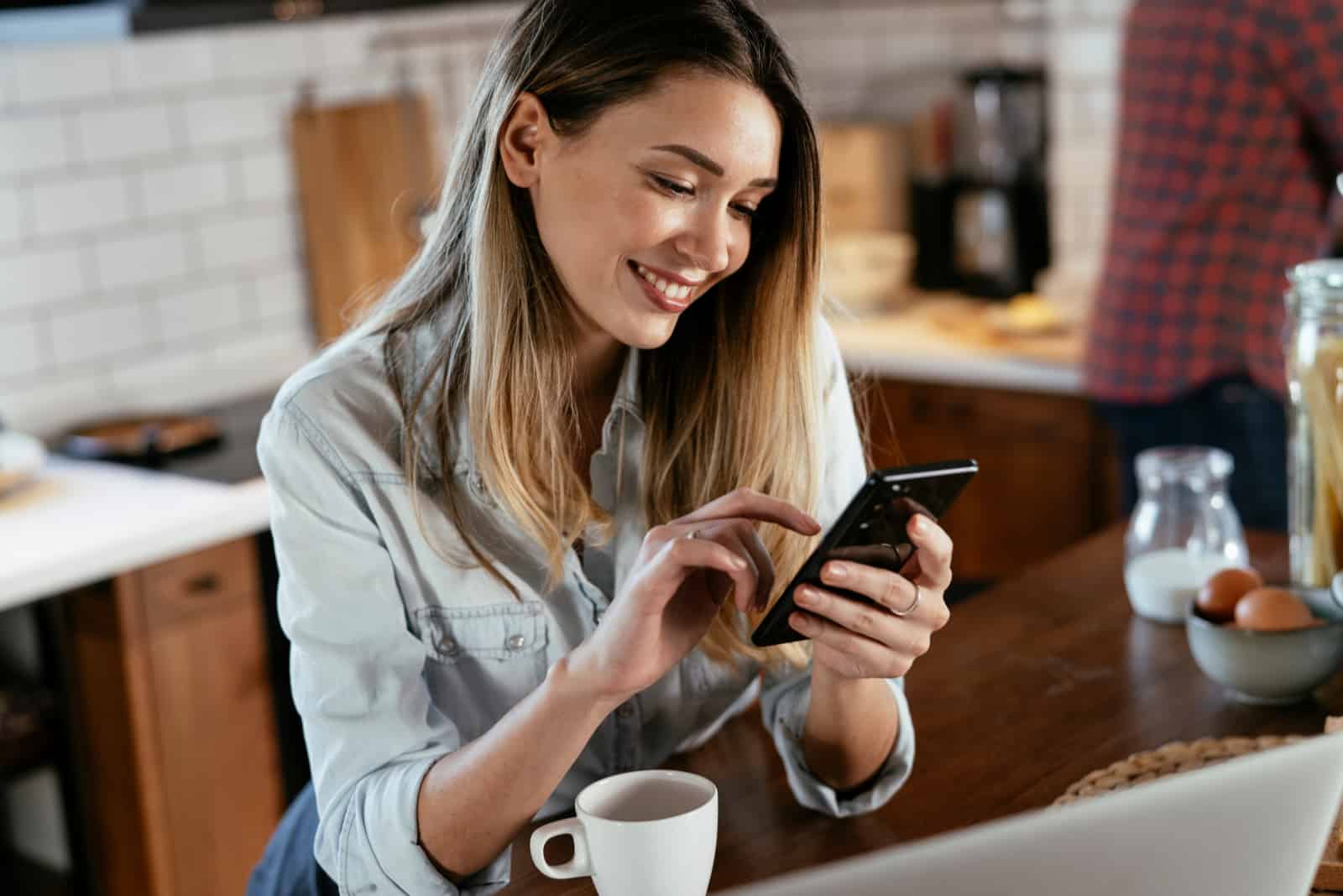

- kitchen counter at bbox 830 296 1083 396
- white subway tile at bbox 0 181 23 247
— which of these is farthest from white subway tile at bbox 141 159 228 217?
kitchen counter at bbox 830 296 1083 396

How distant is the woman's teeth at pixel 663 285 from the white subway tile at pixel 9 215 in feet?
6.31

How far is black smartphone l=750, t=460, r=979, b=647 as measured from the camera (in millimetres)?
1100

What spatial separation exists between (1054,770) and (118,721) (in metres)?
1.67

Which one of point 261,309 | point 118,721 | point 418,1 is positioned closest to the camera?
point 118,721

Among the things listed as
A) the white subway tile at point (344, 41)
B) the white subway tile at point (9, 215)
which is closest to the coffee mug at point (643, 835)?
the white subway tile at point (9, 215)

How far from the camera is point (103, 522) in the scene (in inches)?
95.7

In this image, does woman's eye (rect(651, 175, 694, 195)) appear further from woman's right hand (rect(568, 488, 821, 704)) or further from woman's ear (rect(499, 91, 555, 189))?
woman's right hand (rect(568, 488, 821, 704))

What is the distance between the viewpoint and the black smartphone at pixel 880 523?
110 centimetres

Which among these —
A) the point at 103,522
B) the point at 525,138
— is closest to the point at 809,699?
the point at 525,138

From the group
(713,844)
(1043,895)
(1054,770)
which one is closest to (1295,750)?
(1043,895)

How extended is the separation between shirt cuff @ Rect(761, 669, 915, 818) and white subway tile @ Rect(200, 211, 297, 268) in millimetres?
2149

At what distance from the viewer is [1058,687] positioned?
4.95ft

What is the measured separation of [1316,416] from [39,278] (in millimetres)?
2276

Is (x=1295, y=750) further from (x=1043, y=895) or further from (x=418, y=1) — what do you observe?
(x=418, y=1)
